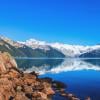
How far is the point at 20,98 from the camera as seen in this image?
A: 235ft

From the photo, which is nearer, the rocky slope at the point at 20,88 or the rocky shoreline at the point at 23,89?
the rocky slope at the point at 20,88

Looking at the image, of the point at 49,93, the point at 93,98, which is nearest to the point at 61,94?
the point at 49,93

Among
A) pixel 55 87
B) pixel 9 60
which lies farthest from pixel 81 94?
pixel 9 60

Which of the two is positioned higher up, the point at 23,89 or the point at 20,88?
the point at 20,88

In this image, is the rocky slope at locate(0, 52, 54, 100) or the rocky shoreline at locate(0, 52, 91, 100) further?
the rocky shoreline at locate(0, 52, 91, 100)

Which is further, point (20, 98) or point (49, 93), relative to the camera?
point (49, 93)

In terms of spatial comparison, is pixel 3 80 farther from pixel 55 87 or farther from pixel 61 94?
pixel 55 87

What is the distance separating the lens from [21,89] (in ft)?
274

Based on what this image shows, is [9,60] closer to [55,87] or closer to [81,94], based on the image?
[55,87]

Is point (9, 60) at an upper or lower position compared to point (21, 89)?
upper

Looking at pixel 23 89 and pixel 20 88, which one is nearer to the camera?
pixel 23 89

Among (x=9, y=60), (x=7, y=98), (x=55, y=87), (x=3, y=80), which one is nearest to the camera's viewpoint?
(x=7, y=98)

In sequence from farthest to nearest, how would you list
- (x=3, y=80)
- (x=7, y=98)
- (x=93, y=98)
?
(x=93, y=98)
(x=3, y=80)
(x=7, y=98)

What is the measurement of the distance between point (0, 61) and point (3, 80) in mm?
24514
